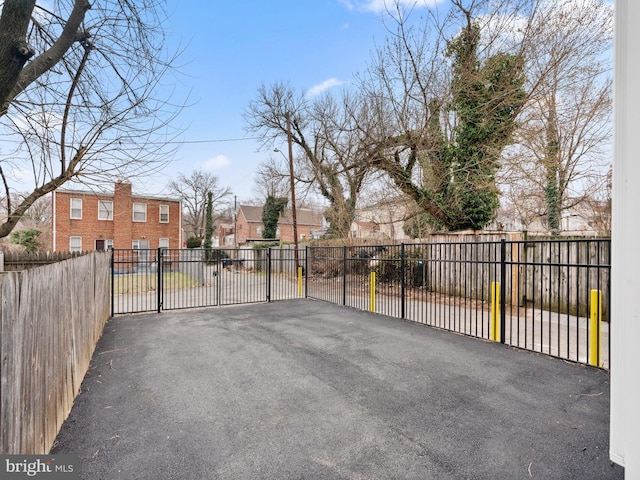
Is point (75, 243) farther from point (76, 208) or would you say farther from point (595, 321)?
point (595, 321)

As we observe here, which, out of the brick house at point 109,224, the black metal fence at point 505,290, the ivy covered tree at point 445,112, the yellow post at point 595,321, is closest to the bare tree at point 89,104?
the black metal fence at point 505,290

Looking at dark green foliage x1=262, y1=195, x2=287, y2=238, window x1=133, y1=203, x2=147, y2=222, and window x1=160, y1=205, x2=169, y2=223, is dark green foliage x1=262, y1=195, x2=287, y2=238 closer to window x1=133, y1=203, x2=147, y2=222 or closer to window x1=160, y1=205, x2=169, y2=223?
window x1=160, y1=205, x2=169, y2=223

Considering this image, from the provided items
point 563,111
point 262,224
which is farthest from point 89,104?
point 262,224

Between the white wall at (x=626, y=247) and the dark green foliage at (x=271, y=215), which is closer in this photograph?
the white wall at (x=626, y=247)

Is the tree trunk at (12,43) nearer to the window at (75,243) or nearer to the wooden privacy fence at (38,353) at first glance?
the wooden privacy fence at (38,353)

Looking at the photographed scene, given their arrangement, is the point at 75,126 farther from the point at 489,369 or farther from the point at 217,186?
the point at 217,186

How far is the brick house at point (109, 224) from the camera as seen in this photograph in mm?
19859

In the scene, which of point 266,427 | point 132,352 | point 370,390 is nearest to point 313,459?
point 266,427

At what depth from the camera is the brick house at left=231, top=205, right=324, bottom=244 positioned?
40.2 m

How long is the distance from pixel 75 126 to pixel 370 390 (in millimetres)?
4668

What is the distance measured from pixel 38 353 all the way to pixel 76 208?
22.8 meters

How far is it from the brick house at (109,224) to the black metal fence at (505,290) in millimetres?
14584

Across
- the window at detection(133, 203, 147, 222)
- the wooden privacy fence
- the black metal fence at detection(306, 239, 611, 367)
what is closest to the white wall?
the wooden privacy fence

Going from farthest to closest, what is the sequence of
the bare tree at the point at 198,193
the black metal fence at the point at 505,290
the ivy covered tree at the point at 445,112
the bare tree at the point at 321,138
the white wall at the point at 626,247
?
the bare tree at the point at 198,193 → the bare tree at the point at 321,138 → the ivy covered tree at the point at 445,112 → the black metal fence at the point at 505,290 → the white wall at the point at 626,247
